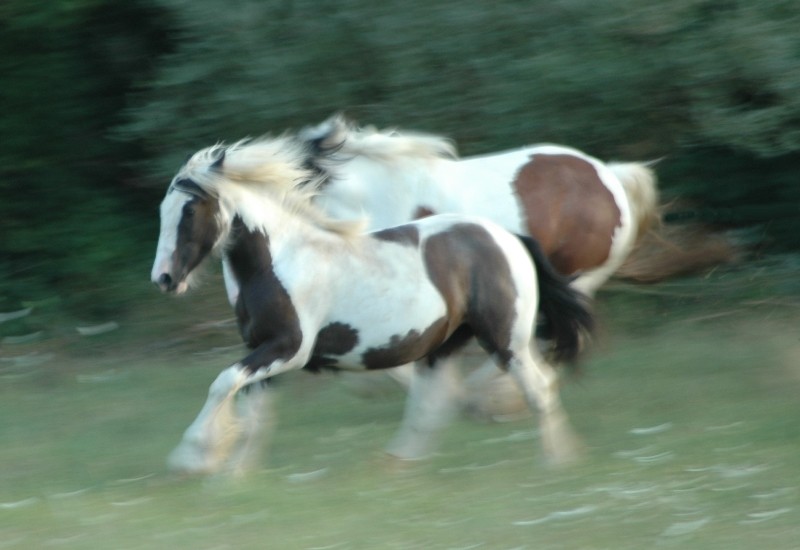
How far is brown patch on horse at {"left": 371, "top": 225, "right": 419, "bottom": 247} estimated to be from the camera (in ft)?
20.6

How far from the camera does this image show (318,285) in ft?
19.8

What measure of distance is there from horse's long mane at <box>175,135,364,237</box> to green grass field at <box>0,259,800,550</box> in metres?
1.21

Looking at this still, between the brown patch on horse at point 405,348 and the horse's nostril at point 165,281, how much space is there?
92cm

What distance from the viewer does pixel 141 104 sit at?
39.6 ft

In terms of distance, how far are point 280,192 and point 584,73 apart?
3685 mm

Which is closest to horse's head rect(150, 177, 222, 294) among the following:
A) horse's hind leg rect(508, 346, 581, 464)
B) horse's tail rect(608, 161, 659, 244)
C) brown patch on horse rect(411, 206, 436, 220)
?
horse's hind leg rect(508, 346, 581, 464)

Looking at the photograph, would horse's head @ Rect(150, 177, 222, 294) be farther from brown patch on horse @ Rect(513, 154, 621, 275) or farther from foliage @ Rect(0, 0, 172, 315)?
foliage @ Rect(0, 0, 172, 315)

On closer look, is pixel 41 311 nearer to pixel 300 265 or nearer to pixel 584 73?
pixel 584 73

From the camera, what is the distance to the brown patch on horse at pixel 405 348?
6.10 metres

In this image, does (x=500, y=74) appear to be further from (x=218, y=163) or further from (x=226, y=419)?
(x=226, y=419)

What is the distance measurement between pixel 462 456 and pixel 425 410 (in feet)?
0.95

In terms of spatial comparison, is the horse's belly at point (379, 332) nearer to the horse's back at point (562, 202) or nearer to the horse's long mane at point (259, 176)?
the horse's long mane at point (259, 176)

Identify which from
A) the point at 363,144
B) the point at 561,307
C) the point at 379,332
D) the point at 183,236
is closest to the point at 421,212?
the point at 363,144

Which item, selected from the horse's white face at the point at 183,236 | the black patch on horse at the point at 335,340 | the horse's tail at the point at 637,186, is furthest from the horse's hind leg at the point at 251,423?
the horse's tail at the point at 637,186
